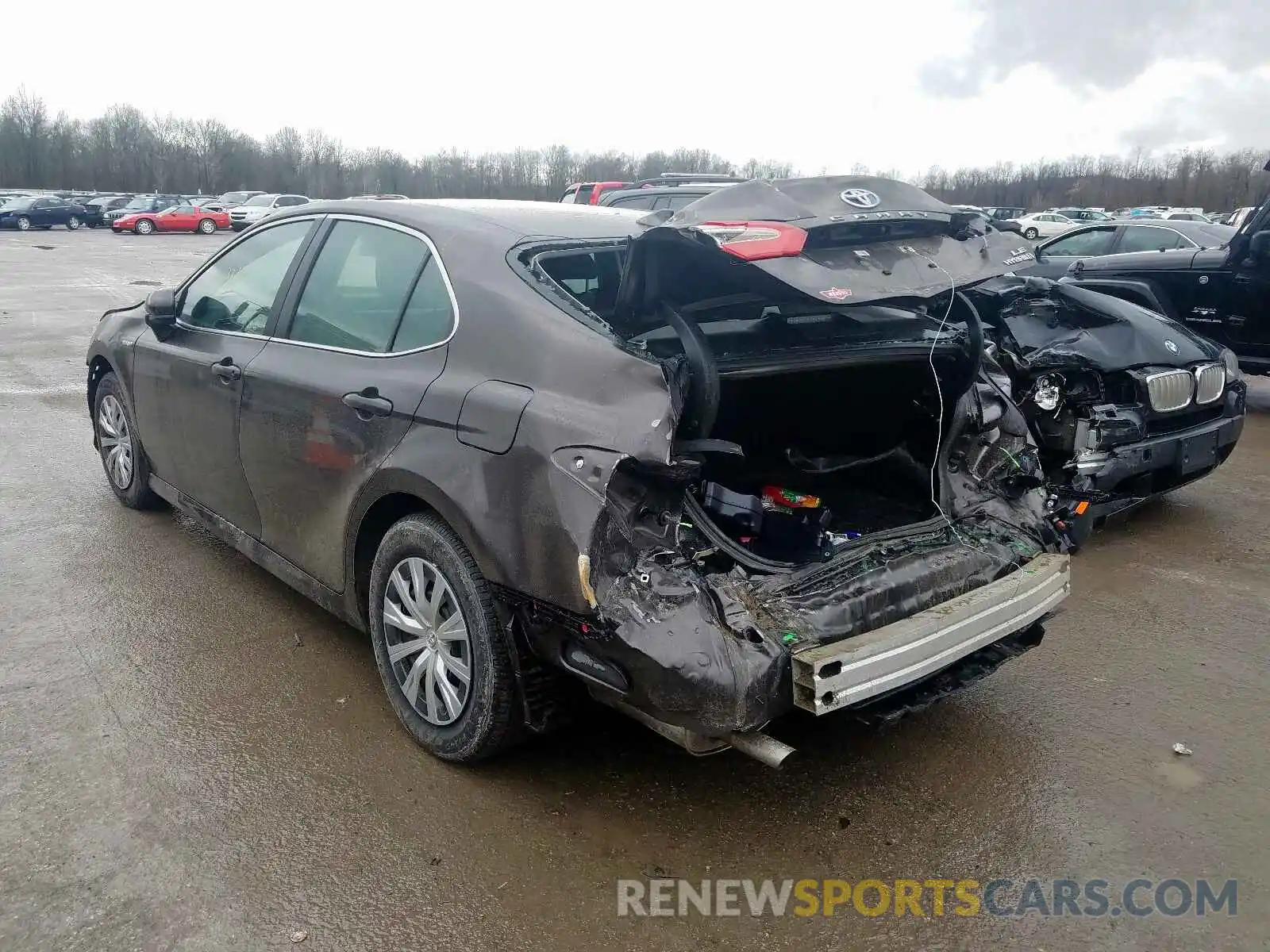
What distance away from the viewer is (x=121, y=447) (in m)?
5.33

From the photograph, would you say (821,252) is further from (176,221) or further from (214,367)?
(176,221)

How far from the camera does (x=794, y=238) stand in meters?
2.71

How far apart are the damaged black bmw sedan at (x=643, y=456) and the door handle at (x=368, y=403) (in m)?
0.01

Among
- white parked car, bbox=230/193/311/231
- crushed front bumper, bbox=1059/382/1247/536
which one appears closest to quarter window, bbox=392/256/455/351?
crushed front bumper, bbox=1059/382/1247/536

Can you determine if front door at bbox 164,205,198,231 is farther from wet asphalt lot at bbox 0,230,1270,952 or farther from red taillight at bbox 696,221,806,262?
red taillight at bbox 696,221,806,262

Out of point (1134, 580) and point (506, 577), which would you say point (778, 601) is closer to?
point (506, 577)

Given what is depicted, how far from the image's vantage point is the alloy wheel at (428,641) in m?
3.00

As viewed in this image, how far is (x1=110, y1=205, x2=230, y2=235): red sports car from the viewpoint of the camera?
36781mm

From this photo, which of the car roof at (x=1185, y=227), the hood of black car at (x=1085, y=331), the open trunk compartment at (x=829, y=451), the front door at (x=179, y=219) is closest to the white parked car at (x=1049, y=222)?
the car roof at (x=1185, y=227)

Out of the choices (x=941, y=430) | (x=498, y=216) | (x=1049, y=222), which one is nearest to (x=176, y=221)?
(x=1049, y=222)

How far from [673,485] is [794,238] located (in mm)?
766

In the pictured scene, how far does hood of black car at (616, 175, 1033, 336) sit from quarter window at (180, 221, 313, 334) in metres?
1.71

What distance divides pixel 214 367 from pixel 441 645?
1.79m

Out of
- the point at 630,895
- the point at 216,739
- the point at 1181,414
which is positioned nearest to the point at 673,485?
the point at 630,895
